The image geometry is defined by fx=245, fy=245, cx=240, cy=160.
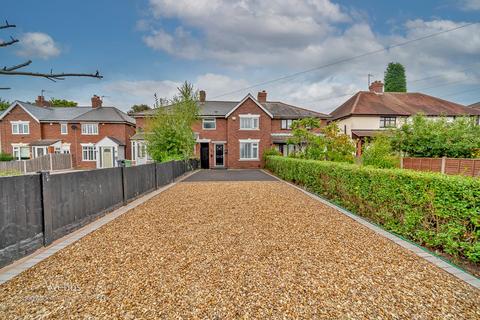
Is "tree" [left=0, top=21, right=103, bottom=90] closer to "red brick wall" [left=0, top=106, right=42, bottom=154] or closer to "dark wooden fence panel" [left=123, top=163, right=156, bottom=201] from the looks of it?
"dark wooden fence panel" [left=123, top=163, right=156, bottom=201]

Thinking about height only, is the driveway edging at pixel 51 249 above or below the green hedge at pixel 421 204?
below

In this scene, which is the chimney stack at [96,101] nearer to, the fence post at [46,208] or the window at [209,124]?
the window at [209,124]

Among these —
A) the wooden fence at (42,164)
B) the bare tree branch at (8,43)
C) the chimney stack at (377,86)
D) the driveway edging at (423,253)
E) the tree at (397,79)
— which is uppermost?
the tree at (397,79)

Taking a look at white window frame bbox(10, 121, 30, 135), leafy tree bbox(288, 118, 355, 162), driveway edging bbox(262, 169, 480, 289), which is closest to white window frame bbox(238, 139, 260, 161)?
leafy tree bbox(288, 118, 355, 162)

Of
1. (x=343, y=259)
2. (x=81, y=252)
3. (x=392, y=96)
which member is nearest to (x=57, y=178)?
(x=81, y=252)

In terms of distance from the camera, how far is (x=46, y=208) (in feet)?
15.5

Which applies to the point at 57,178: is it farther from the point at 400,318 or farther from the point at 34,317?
the point at 400,318

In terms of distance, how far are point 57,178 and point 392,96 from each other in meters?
37.2

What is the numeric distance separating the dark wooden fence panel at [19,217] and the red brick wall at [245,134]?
2076 centimetres

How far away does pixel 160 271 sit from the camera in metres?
3.66

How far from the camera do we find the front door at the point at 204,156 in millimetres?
25516

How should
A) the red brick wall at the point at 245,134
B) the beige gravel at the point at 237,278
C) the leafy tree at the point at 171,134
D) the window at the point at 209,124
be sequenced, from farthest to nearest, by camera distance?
1. the window at the point at 209,124
2. the red brick wall at the point at 245,134
3. the leafy tree at the point at 171,134
4. the beige gravel at the point at 237,278

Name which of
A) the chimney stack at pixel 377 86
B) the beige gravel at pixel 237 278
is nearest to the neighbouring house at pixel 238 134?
the chimney stack at pixel 377 86

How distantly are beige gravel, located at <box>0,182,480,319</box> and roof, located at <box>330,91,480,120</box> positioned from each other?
2710 cm
